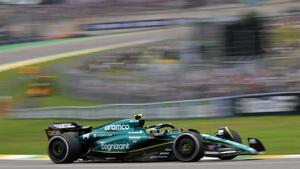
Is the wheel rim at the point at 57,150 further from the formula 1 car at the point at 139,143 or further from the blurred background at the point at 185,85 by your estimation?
the blurred background at the point at 185,85

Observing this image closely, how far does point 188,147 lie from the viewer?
9164 millimetres

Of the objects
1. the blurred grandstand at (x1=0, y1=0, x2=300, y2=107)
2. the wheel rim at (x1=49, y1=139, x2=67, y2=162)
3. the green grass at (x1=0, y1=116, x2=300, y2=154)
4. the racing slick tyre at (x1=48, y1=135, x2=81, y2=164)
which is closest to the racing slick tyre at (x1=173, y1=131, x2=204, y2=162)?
the racing slick tyre at (x1=48, y1=135, x2=81, y2=164)

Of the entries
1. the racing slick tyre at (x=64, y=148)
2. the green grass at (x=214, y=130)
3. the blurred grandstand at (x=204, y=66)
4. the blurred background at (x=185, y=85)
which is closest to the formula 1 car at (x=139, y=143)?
the racing slick tyre at (x=64, y=148)

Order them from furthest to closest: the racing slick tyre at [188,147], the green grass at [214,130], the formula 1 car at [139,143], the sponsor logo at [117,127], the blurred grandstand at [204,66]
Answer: the blurred grandstand at [204,66]
the green grass at [214,130]
the sponsor logo at [117,127]
the formula 1 car at [139,143]
the racing slick tyre at [188,147]

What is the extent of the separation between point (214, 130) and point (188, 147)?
8.41 metres

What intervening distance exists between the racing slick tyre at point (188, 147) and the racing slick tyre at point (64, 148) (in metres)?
1.95

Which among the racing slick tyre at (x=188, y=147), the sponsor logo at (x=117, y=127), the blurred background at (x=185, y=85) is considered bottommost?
the racing slick tyre at (x=188, y=147)

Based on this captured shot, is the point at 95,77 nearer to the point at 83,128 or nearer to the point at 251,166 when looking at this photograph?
the point at 83,128

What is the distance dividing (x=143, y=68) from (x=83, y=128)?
1426 cm

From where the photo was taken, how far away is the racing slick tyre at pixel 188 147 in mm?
9047

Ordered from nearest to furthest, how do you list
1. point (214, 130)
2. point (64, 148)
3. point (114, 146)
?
point (114, 146) → point (64, 148) → point (214, 130)

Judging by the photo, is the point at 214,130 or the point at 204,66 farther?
the point at 204,66

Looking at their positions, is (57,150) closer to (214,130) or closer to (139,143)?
(139,143)

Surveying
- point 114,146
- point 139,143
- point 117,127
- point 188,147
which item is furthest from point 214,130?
point 188,147
